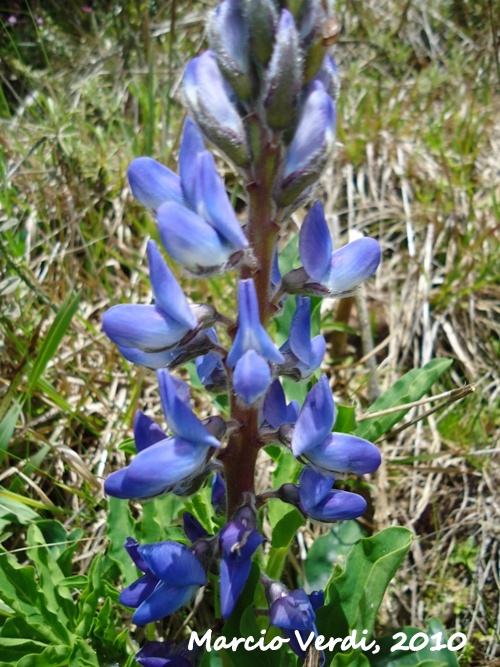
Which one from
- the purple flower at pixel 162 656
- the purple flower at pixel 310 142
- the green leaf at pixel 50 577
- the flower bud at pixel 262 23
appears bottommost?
the purple flower at pixel 162 656

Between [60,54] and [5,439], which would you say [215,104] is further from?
[60,54]

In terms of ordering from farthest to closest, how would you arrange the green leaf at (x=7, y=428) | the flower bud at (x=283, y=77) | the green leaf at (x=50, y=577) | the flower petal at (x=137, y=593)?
the green leaf at (x=7, y=428), the green leaf at (x=50, y=577), the flower petal at (x=137, y=593), the flower bud at (x=283, y=77)

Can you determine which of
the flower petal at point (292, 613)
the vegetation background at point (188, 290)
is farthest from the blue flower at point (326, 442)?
the vegetation background at point (188, 290)

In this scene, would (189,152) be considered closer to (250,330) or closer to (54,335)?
(250,330)

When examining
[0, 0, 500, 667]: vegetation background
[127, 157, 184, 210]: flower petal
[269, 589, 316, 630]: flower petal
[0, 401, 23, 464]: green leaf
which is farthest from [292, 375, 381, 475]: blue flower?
[0, 401, 23, 464]: green leaf

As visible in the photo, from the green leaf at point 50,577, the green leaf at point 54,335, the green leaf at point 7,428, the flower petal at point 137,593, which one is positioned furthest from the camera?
the green leaf at point 54,335

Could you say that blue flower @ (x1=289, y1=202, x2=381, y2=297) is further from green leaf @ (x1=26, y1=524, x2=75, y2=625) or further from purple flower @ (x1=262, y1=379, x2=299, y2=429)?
green leaf @ (x1=26, y1=524, x2=75, y2=625)

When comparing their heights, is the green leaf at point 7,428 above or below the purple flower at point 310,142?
below

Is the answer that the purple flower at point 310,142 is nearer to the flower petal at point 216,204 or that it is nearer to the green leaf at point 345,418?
the flower petal at point 216,204
